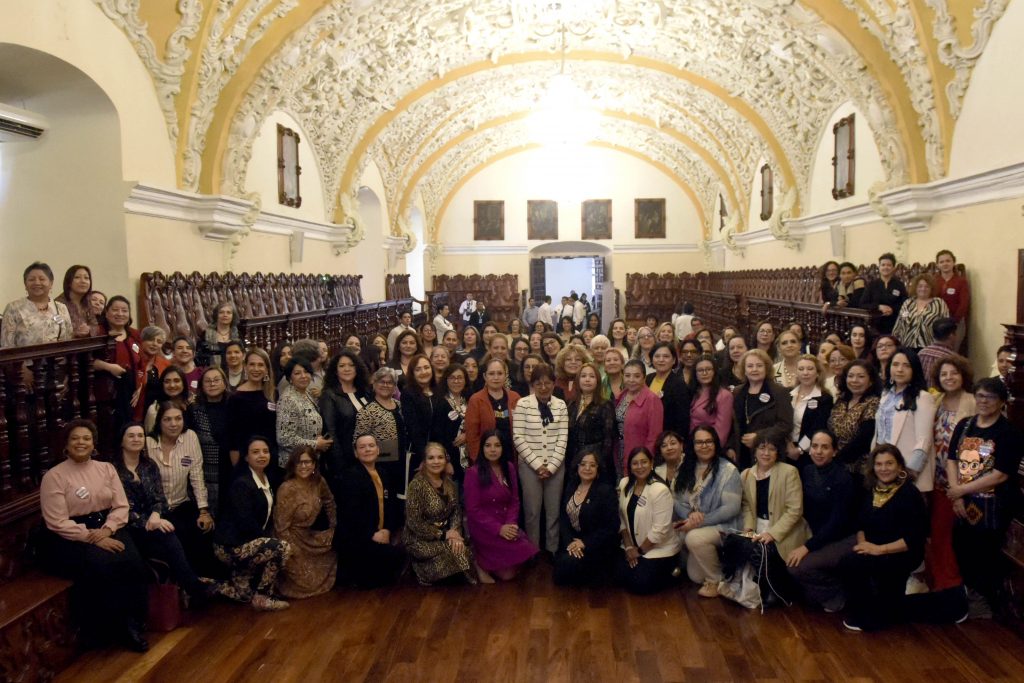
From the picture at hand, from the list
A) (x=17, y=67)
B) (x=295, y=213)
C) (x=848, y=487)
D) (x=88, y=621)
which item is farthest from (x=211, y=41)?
(x=848, y=487)

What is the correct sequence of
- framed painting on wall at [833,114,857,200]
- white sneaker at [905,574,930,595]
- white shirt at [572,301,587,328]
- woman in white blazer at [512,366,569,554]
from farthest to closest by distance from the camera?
white shirt at [572,301,587,328] → framed painting on wall at [833,114,857,200] → woman in white blazer at [512,366,569,554] → white sneaker at [905,574,930,595]

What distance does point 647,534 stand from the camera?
202 inches

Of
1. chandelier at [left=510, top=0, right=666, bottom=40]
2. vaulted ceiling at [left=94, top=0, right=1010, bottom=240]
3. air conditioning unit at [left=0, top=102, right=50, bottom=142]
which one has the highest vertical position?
chandelier at [left=510, top=0, right=666, bottom=40]

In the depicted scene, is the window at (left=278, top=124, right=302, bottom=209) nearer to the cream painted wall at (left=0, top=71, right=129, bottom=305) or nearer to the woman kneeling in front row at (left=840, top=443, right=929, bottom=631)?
the cream painted wall at (left=0, top=71, right=129, bottom=305)

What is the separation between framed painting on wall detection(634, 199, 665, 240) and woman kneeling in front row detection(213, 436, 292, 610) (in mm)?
21615

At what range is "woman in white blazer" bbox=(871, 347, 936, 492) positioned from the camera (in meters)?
4.80

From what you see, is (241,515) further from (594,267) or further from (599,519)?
(594,267)

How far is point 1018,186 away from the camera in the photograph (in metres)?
8.12

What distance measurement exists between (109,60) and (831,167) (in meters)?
11.2

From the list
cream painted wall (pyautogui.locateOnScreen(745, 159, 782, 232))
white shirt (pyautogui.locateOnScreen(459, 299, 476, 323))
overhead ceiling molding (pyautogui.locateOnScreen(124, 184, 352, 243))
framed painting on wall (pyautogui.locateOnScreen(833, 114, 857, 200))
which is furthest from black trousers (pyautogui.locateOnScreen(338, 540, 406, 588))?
cream painted wall (pyautogui.locateOnScreen(745, 159, 782, 232))

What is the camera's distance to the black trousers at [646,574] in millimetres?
5086

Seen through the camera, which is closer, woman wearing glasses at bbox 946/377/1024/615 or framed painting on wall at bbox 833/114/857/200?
woman wearing glasses at bbox 946/377/1024/615

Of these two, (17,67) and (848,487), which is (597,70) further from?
(848,487)

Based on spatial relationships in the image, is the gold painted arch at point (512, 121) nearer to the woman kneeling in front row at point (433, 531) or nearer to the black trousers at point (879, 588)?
the woman kneeling in front row at point (433, 531)
